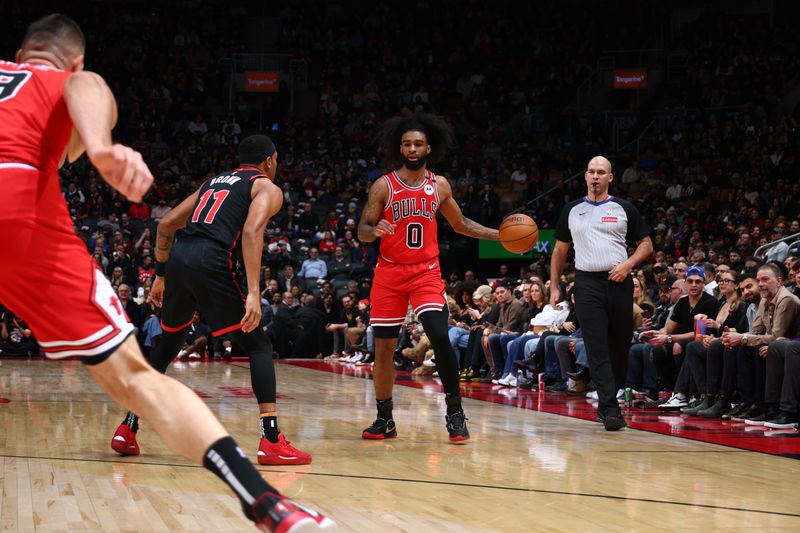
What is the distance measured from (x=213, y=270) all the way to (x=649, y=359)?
4828 millimetres

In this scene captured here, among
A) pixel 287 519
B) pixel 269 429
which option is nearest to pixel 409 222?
pixel 269 429

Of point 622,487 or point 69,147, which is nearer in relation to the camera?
Answer: point 69,147

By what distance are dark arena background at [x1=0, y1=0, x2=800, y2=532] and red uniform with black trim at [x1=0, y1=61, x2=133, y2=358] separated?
10cm

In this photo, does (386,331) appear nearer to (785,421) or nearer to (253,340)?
(253,340)

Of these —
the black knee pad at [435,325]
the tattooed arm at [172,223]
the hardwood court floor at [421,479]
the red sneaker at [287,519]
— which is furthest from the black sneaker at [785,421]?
→ the red sneaker at [287,519]

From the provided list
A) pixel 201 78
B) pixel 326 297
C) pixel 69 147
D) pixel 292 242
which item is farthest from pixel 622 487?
pixel 201 78

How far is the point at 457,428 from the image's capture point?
5570mm

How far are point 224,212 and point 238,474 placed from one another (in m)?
2.59

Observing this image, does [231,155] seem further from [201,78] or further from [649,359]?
[649,359]

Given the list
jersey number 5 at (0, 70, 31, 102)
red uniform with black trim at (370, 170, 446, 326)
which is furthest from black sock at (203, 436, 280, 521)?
red uniform with black trim at (370, 170, 446, 326)

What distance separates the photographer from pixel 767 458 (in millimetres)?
5090

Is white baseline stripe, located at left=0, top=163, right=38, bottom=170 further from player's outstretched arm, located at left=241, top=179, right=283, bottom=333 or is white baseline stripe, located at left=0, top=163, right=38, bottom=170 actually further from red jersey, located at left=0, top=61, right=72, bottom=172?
player's outstretched arm, located at left=241, top=179, right=283, bottom=333

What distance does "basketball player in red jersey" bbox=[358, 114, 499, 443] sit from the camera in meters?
5.75

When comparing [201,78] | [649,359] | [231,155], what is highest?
[201,78]
